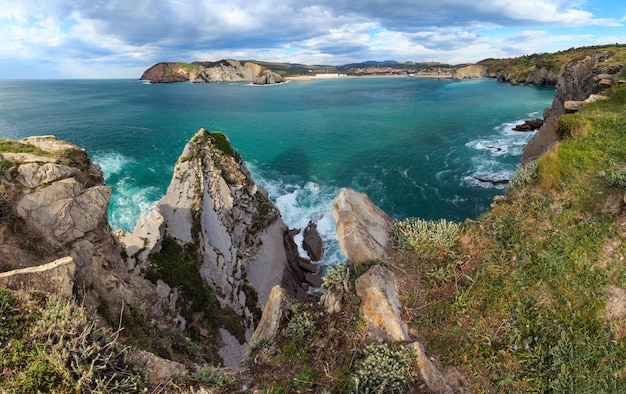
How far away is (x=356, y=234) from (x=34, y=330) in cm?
909

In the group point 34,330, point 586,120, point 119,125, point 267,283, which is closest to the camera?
point 34,330

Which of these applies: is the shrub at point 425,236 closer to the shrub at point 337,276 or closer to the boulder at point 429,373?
the shrub at point 337,276

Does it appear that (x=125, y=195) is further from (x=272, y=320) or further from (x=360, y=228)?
(x=360, y=228)

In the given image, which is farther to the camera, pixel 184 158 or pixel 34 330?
pixel 184 158

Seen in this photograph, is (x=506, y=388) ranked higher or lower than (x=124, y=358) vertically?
lower

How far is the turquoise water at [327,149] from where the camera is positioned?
124 feet

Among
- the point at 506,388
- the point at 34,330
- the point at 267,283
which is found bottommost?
the point at 267,283

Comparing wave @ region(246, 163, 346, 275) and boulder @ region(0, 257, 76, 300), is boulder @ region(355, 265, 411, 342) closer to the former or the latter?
boulder @ region(0, 257, 76, 300)

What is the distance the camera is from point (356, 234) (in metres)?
11.6

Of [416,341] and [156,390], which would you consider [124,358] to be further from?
[416,341]

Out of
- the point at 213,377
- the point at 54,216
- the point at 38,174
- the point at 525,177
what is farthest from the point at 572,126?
the point at 38,174

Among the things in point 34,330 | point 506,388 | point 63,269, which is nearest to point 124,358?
point 34,330

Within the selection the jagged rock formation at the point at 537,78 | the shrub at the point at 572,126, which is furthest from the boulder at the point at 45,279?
the jagged rock formation at the point at 537,78

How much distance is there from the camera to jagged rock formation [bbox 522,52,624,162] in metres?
23.5
